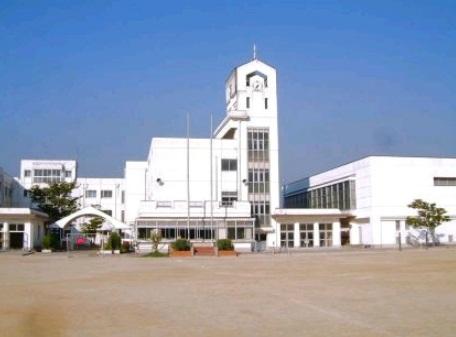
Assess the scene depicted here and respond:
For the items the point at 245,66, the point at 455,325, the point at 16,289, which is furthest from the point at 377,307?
the point at 245,66

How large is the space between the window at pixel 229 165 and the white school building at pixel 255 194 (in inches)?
4.2

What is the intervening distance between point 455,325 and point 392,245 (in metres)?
49.8

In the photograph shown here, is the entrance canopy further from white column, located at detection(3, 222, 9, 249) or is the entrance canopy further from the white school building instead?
white column, located at detection(3, 222, 9, 249)

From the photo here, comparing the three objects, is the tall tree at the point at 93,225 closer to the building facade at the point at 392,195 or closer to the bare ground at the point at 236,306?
the building facade at the point at 392,195

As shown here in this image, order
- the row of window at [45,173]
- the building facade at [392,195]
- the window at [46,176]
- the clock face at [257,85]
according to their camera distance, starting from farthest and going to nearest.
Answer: the window at [46,176] < the row of window at [45,173] < the clock face at [257,85] < the building facade at [392,195]

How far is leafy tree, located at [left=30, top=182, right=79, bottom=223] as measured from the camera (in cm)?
7250

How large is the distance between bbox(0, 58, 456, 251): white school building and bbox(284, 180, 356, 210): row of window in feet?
0.66

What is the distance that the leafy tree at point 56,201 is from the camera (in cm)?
7250

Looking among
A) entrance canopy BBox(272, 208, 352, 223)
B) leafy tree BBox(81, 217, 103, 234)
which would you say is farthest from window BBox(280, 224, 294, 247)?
leafy tree BBox(81, 217, 103, 234)

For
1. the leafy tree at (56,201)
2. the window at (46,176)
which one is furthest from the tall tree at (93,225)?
the window at (46,176)

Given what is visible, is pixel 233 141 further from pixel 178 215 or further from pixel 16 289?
pixel 16 289

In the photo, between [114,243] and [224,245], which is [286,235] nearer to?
[224,245]

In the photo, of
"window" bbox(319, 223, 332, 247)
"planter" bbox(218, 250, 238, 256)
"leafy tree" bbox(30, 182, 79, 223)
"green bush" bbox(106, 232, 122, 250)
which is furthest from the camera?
"leafy tree" bbox(30, 182, 79, 223)

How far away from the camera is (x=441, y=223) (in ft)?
192
